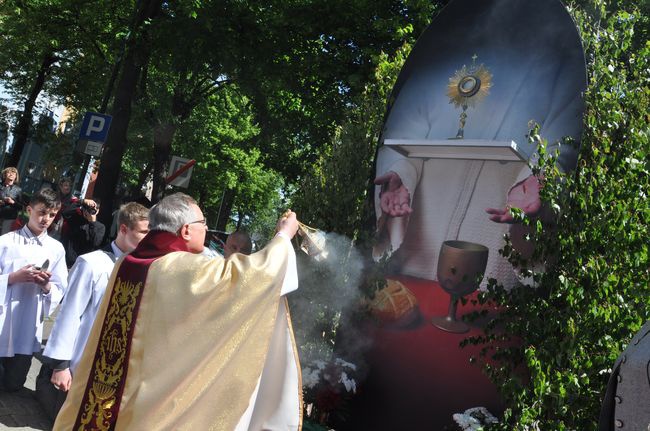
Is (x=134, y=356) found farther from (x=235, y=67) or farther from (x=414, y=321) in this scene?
(x=235, y=67)

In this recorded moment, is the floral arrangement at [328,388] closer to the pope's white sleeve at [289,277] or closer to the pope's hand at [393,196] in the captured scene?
the pope's hand at [393,196]

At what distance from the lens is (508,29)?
5402mm

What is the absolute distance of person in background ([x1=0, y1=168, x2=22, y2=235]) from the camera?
9.06m

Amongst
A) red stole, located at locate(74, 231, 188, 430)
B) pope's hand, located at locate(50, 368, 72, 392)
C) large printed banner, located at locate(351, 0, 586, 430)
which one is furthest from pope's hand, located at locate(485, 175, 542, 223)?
pope's hand, located at locate(50, 368, 72, 392)

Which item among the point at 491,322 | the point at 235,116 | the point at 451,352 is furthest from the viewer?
the point at 235,116

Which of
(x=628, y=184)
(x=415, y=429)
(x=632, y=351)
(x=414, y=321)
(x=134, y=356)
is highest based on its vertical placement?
(x=628, y=184)

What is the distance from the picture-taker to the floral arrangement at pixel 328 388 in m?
5.77

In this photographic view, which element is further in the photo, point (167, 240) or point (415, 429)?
point (415, 429)

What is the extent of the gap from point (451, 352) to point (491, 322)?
0.74 metres

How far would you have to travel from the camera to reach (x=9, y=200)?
906 cm

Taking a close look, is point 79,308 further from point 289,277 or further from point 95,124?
point 95,124

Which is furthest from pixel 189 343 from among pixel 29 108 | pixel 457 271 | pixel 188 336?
pixel 29 108

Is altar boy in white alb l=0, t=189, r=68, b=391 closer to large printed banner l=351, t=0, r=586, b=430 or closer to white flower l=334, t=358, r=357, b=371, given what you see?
white flower l=334, t=358, r=357, b=371

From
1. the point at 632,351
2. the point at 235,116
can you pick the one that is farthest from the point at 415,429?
the point at 235,116
